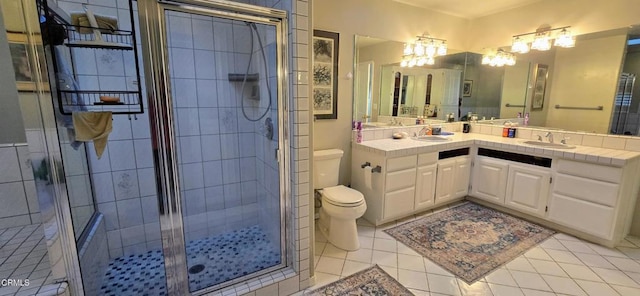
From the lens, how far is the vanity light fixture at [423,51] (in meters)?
3.11

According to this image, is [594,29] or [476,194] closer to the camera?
[594,29]

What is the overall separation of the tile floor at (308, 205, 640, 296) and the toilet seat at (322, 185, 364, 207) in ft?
1.40

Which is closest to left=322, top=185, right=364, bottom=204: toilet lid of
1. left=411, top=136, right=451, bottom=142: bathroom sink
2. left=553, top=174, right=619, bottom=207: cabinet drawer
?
left=411, top=136, right=451, bottom=142: bathroom sink

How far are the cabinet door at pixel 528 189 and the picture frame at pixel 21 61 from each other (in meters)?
3.70

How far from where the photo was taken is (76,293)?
4.50 ft

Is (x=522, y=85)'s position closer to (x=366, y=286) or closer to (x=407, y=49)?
(x=407, y=49)

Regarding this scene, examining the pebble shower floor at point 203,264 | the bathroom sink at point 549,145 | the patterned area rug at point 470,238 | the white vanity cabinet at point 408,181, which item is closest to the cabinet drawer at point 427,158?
the white vanity cabinet at point 408,181

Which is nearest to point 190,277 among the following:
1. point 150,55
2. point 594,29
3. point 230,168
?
point 230,168

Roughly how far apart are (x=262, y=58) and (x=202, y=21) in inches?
18.4

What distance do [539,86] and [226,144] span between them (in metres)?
3.44

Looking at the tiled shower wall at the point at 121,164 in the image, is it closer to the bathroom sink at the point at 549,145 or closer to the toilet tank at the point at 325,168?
the toilet tank at the point at 325,168

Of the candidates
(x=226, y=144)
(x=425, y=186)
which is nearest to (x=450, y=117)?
(x=425, y=186)

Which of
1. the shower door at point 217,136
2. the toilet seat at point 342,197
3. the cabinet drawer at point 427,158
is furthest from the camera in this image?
the cabinet drawer at point 427,158

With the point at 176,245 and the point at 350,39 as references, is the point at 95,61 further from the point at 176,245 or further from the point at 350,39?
the point at 350,39
